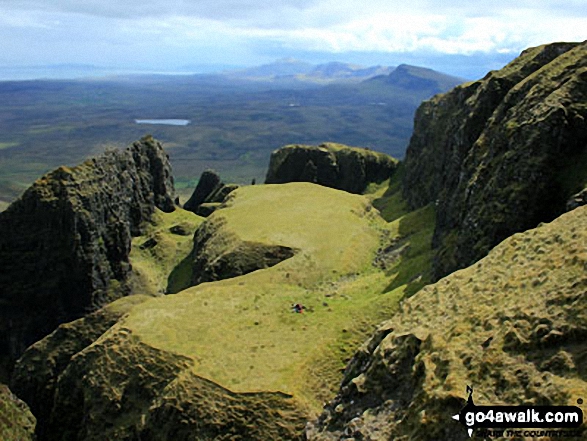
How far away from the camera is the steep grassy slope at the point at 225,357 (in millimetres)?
39875

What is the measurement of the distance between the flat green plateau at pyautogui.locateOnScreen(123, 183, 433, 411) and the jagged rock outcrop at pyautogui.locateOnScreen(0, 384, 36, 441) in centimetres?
1480

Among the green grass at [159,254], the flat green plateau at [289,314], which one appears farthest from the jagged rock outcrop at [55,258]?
the flat green plateau at [289,314]

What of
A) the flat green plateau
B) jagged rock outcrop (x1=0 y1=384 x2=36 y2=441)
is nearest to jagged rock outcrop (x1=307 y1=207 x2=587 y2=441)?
the flat green plateau

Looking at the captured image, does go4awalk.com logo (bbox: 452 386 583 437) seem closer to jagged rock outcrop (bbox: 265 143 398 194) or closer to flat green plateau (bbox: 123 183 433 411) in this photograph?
flat green plateau (bbox: 123 183 433 411)

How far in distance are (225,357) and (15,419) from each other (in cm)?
2544

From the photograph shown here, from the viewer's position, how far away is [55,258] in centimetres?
8600

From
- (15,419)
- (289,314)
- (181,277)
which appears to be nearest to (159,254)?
(181,277)

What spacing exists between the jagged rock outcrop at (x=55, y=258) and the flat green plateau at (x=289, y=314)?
25.4m

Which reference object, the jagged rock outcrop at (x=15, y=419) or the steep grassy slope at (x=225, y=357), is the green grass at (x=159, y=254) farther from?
the jagged rock outcrop at (x=15, y=419)

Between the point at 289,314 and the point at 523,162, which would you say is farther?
the point at 289,314

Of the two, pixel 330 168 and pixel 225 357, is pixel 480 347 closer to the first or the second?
pixel 225 357

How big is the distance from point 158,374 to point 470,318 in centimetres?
2819

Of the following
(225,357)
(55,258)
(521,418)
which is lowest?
(55,258)

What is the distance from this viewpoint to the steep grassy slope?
39875mm
